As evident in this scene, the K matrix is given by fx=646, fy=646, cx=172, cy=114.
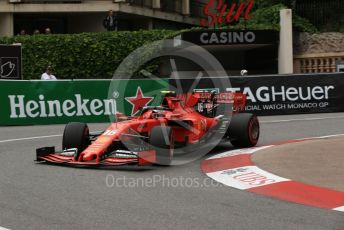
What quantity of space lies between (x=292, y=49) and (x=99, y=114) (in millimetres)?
13458

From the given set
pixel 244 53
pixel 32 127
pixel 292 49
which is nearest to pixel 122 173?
pixel 32 127

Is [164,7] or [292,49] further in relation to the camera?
[164,7]

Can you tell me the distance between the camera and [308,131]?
51.4ft

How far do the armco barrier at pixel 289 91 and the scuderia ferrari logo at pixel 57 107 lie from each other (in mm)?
2626

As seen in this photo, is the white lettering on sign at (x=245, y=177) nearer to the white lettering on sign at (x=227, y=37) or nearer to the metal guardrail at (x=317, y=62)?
the white lettering on sign at (x=227, y=37)

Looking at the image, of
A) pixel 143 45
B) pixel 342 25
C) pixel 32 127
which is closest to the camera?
pixel 32 127

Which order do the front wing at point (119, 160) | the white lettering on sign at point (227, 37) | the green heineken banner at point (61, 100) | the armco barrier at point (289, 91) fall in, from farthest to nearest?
the white lettering on sign at point (227, 37)
the armco barrier at point (289, 91)
the green heineken banner at point (61, 100)
the front wing at point (119, 160)

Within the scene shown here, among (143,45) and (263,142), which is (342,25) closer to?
(143,45)

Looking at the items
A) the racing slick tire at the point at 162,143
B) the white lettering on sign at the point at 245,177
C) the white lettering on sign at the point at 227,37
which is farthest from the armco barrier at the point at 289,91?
the white lettering on sign at the point at 245,177

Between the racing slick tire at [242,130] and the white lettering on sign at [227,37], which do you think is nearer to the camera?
the racing slick tire at [242,130]

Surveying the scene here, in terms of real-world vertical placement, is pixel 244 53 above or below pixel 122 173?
above

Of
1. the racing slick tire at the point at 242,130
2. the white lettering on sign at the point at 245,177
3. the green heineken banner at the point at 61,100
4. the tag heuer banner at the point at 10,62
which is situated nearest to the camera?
the white lettering on sign at the point at 245,177

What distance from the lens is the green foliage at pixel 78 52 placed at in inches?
1080

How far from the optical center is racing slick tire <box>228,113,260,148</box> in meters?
12.1
